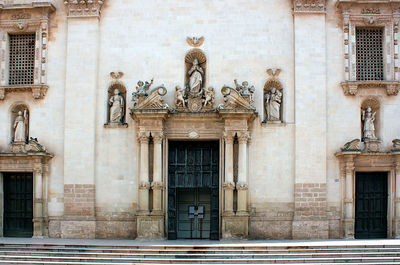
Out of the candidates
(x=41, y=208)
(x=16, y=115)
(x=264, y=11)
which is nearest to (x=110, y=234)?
(x=41, y=208)

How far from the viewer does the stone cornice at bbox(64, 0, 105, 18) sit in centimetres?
2494

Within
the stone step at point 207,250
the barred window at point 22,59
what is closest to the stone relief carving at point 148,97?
the barred window at point 22,59

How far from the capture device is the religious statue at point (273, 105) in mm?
24406

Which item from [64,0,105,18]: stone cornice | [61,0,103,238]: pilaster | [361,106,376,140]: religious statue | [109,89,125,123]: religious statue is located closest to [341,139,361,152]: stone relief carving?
[361,106,376,140]: religious statue

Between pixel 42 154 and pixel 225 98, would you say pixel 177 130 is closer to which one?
pixel 225 98

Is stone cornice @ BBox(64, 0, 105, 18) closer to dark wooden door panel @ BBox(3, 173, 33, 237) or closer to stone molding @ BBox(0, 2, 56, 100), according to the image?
stone molding @ BBox(0, 2, 56, 100)

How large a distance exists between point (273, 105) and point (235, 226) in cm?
488

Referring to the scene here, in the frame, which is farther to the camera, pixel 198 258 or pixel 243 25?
pixel 243 25

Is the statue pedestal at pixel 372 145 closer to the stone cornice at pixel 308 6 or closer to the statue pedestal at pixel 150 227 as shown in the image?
the stone cornice at pixel 308 6

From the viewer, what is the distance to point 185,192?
24.9 m

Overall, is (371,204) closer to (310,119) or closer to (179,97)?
(310,119)

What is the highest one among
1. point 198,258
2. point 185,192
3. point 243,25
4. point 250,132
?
point 243,25

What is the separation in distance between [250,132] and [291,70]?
2.93m

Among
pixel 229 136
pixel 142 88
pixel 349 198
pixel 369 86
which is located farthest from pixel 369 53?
pixel 142 88
